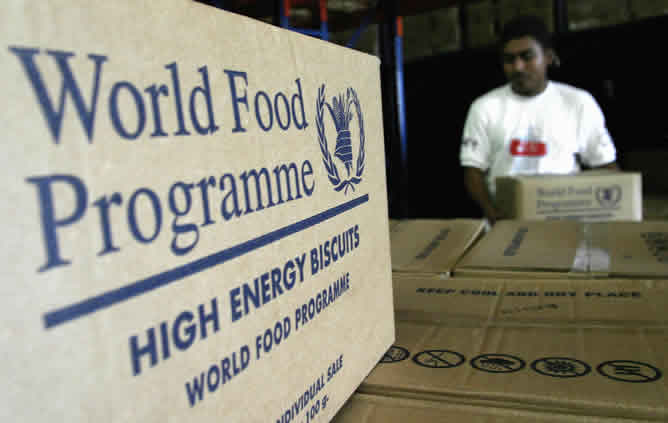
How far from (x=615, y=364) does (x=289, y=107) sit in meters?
0.46

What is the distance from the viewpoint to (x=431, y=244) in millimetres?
1129

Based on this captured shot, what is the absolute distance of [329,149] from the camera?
0.49 metres

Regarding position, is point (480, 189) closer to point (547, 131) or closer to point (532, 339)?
point (547, 131)

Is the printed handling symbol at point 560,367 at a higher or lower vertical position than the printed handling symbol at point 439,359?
lower

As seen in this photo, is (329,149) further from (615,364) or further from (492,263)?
(492,263)

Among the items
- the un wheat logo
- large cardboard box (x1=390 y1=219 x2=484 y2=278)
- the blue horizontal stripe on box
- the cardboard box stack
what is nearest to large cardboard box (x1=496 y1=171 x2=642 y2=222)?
large cardboard box (x1=390 y1=219 x2=484 y2=278)

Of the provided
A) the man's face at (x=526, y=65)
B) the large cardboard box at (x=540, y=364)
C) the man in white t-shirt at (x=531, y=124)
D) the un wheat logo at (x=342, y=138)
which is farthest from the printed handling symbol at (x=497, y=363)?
the man's face at (x=526, y=65)

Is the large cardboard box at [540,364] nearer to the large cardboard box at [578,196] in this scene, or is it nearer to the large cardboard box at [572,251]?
the large cardboard box at [572,251]

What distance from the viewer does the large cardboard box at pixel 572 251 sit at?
2.93ft

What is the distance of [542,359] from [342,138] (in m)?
0.35

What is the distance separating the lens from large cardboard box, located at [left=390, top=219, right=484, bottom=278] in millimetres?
976

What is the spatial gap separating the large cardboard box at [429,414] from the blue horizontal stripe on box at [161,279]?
21 cm

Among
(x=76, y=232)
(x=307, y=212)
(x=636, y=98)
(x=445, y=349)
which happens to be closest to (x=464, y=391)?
(x=445, y=349)

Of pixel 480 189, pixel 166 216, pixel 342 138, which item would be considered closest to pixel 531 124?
pixel 480 189
